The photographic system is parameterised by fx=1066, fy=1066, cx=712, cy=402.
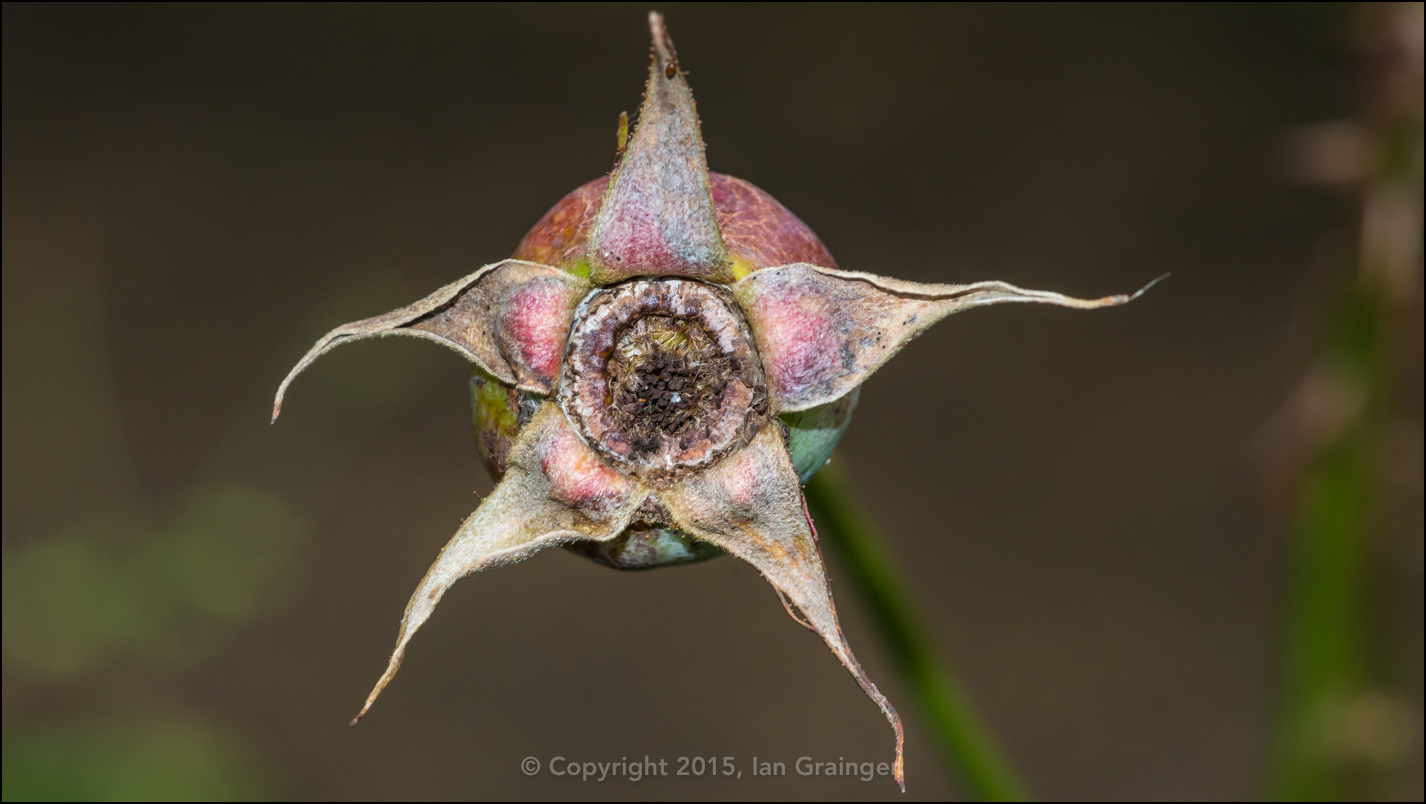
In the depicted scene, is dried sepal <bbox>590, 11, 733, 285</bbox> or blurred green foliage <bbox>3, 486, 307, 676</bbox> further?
blurred green foliage <bbox>3, 486, 307, 676</bbox>

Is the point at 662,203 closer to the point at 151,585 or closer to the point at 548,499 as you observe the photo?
the point at 548,499

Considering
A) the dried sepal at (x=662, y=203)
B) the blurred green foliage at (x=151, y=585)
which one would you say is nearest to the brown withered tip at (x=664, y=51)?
the dried sepal at (x=662, y=203)

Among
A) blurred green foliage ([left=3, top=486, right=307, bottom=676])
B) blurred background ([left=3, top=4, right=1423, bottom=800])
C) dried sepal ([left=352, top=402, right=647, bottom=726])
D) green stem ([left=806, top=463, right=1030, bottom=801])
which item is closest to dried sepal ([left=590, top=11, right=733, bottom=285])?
dried sepal ([left=352, top=402, right=647, bottom=726])

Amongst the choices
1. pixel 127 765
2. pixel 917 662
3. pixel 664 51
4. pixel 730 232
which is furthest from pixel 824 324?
pixel 127 765

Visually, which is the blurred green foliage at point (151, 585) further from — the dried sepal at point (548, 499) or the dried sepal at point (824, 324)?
the dried sepal at point (824, 324)

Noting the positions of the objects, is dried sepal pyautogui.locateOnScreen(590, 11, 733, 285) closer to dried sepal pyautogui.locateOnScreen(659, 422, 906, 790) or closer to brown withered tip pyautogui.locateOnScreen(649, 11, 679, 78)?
brown withered tip pyautogui.locateOnScreen(649, 11, 679, 78)

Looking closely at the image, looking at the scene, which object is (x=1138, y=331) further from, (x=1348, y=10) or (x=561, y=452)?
(x=561, y=452)
